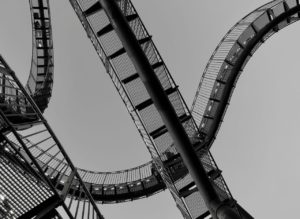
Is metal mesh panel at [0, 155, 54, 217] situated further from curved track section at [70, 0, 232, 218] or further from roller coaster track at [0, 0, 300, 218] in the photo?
curved track section at [70, 0, 232, 218]

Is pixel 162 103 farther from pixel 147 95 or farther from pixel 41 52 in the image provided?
pixel 41 52

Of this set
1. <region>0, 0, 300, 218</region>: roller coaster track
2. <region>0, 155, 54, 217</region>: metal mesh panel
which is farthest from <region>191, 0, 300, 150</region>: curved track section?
<region>0, 155, 54, 217</region>: metal mesh panel

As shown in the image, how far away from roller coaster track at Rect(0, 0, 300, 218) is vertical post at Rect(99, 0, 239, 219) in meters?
1.73

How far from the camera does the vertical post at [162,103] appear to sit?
8.29 meters

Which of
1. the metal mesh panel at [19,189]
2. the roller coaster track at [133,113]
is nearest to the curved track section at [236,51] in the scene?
the roller coaster track at [133,113]

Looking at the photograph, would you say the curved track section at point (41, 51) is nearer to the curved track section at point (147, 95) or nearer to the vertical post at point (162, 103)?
the curved track section at point (147, 95)

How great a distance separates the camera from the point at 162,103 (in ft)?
29.3

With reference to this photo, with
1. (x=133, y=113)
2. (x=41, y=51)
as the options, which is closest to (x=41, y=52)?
(x=41, y=51)

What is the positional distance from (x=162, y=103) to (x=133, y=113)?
2.94 m

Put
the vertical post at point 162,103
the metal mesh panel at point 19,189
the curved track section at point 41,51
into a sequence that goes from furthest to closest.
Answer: the curved track section at point 41,51, the vertical post at point 162,103, the metal mesh panel at point 19,189

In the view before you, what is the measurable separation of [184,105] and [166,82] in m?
1.05

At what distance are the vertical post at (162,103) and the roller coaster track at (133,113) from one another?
1729 mm

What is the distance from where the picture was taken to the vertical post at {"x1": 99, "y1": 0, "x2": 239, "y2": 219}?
8.29 meters

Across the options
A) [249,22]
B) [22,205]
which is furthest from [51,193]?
[249,22]
